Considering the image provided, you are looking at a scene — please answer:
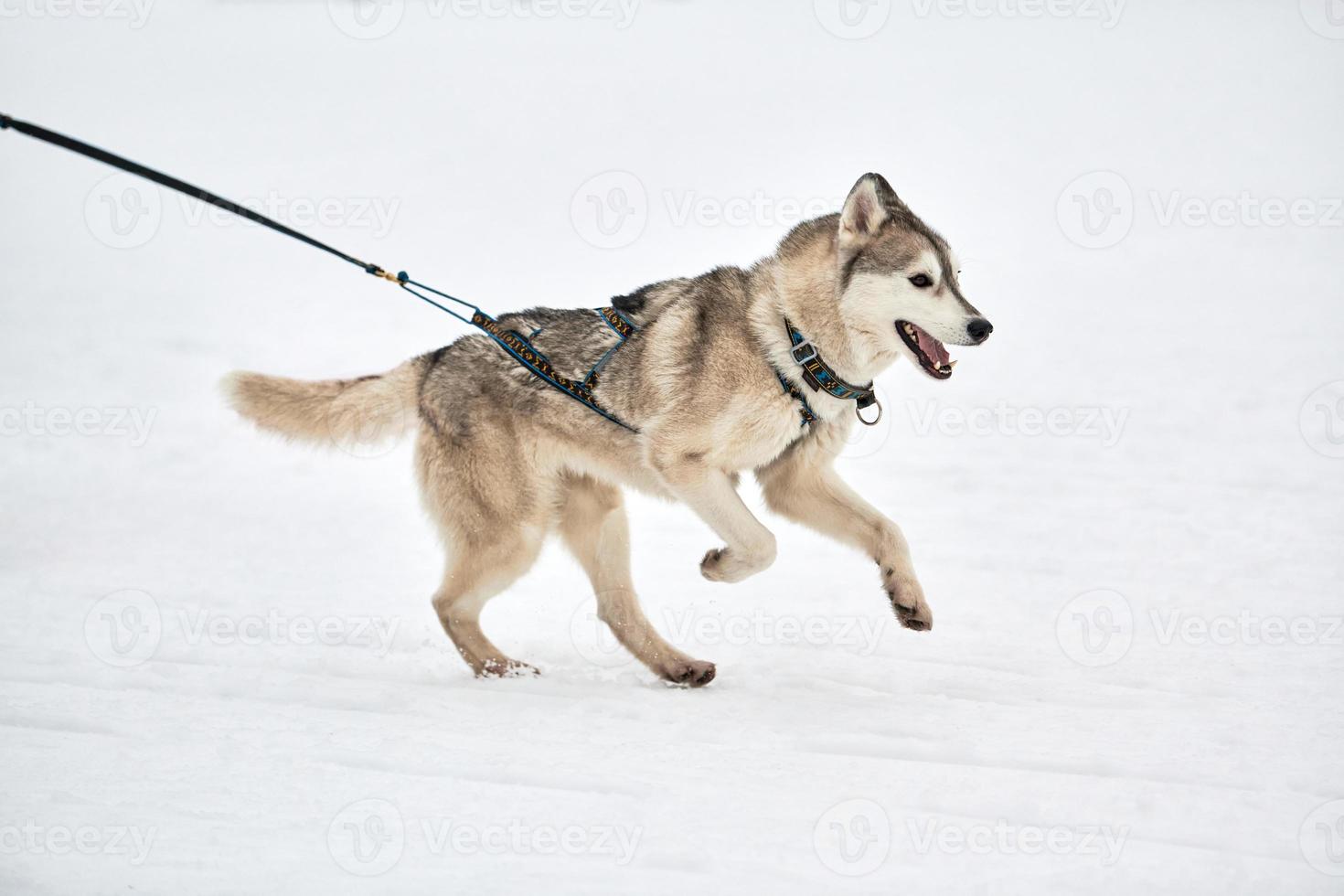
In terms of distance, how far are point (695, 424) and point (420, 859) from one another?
2.07 m

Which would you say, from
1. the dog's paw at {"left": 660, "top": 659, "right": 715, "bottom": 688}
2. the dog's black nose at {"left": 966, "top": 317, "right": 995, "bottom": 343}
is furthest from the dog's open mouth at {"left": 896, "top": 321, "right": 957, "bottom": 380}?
the dog's paw at {"left": 660, "top": 659, "right": 715, "bottom": 688}

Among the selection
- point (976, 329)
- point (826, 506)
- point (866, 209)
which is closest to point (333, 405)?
point (826, 506)

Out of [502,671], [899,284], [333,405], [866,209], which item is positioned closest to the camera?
[899,284]

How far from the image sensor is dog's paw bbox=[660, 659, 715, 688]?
4.84 m

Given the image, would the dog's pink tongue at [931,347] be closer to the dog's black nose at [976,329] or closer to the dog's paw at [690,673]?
the dog's black nose at [976,329]

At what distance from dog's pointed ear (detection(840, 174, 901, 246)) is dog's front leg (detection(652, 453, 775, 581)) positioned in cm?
110

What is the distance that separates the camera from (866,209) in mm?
4547

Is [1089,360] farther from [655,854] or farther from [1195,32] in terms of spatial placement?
[1195,32]

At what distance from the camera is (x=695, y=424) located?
4.65m

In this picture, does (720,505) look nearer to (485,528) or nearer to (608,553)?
(608,553)

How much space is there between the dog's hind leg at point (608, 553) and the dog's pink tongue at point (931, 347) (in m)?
1.67

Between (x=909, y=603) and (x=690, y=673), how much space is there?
3.28 feet

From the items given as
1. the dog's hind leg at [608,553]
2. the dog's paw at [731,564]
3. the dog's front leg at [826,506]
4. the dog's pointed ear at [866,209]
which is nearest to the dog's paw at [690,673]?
the dog's hind leg at [608,553]

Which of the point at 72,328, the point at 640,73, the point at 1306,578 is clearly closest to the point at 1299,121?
the point at 640,73
